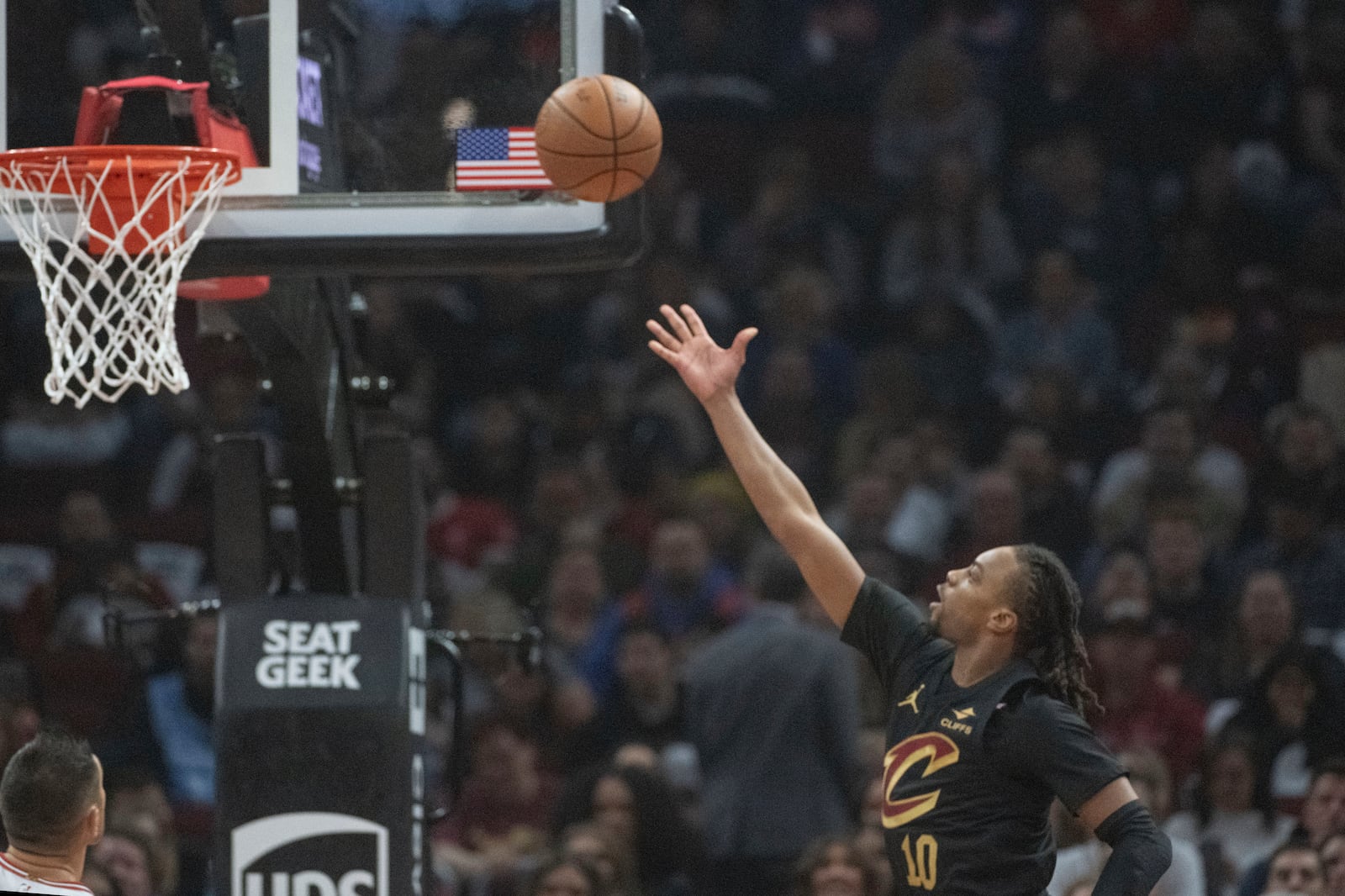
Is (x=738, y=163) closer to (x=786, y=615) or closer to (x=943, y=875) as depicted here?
(x=786, y=615)

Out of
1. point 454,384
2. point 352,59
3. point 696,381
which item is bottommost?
point 454,384

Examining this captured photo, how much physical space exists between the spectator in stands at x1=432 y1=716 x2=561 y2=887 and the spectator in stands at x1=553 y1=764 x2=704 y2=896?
0.50 meters

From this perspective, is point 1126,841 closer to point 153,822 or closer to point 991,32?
point 153,822

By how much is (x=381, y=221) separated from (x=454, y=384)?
20.6ft

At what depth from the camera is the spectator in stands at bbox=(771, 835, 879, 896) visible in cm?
661

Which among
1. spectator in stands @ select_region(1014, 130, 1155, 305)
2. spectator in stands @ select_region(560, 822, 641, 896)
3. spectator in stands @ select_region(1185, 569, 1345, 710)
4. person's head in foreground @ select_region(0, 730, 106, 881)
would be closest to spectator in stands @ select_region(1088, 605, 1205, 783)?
spectator in stands @ select_region(1185, 569, 1345, 710)

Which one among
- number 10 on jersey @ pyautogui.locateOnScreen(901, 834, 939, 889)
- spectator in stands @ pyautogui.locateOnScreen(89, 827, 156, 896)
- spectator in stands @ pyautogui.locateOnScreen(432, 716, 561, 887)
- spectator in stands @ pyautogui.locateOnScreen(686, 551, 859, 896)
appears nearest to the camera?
number 10 on jersey @ pyautogui.locateOnScreen(901, 834, 939, 889)

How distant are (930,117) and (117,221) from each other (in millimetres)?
7771

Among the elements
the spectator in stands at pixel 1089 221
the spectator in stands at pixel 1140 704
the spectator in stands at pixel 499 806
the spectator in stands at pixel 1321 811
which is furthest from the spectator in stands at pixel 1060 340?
the spectator in stands at pixel 1321 811

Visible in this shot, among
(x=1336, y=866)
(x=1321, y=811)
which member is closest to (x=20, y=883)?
(x=1336, y=866)

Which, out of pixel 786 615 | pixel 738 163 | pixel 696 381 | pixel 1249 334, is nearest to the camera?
pixel 696 381

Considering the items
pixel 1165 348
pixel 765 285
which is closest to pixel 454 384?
pixel 765 285

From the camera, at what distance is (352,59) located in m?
5.53

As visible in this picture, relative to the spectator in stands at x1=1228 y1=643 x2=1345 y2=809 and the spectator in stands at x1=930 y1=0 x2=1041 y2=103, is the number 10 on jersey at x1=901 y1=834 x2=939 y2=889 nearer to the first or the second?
the spectator in stands at x1=1228 y1=643 x2=1345 y2=809
